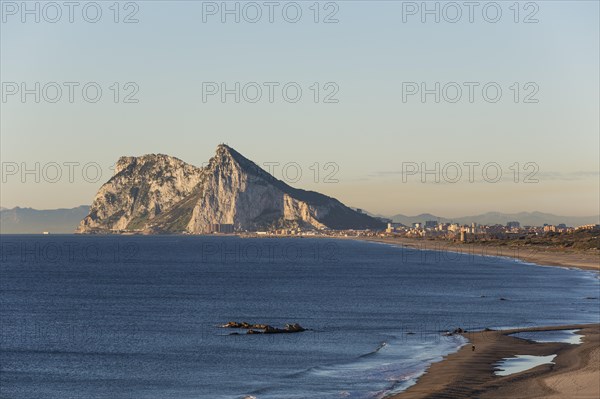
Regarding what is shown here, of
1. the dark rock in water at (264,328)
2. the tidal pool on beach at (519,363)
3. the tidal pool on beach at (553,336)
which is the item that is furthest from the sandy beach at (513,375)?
the dark rock in water at (264,328)

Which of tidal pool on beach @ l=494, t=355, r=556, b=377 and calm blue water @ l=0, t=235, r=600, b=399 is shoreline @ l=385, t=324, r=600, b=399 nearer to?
tidal pool on beach @ l=494, t=355, r=556, b=377

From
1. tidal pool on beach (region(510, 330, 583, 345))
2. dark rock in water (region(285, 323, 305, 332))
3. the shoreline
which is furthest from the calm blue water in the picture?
tidal pool on beach (region(510, 330, 583, 345))

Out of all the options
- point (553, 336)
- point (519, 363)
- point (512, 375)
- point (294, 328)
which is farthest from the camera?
point (294, 328)

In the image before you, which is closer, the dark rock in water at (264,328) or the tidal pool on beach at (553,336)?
the tidal pool on beach at (553,336)

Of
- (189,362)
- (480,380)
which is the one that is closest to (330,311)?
(189,362)

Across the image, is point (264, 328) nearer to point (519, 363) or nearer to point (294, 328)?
point (294, 328)

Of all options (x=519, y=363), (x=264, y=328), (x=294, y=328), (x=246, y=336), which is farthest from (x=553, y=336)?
(x=246, y=336)

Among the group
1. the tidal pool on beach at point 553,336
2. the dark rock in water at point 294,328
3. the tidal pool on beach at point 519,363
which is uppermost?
the dark rock in water at point 294,328

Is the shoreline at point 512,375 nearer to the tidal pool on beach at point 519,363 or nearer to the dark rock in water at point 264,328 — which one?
the tidal pool on beach at point 519,363
